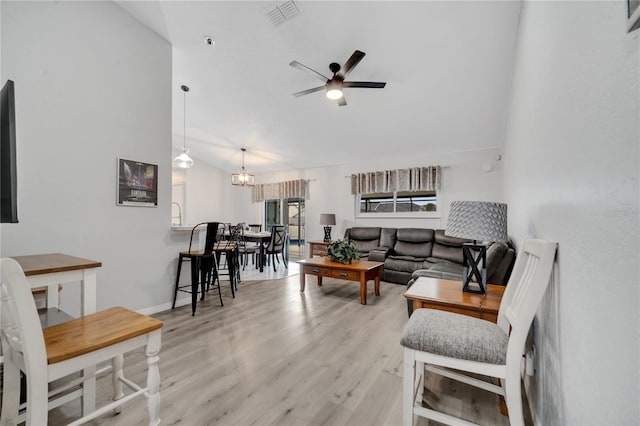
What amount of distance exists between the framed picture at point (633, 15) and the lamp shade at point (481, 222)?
1165 millimetres

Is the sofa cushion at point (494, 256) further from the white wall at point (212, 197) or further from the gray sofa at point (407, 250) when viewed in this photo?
the white wall at point (212, 197)

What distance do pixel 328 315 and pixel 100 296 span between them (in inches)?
92.2

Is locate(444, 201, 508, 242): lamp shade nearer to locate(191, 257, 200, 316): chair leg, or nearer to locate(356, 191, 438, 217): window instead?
locate(191, 257, 200, 316): chair leg

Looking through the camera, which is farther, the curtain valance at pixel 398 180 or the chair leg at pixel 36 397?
the curtain valance at pixel 398 180

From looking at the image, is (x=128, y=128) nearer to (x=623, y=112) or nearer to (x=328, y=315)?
(x=328, y=315)

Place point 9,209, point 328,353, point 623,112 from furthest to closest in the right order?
point 328,353, point 9,209, point 623,112

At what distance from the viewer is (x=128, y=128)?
2.82 m

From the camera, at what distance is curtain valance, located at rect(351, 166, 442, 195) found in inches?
209

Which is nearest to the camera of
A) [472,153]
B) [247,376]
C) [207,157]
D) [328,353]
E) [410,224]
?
[247,376]

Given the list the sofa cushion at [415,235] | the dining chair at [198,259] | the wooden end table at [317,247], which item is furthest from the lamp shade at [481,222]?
the wooden end table at [317,247]

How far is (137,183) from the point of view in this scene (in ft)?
9.45

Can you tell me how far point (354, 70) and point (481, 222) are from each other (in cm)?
262

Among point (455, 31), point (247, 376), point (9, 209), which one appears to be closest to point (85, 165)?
point (9, 209)

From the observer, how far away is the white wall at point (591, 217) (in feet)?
1.84
